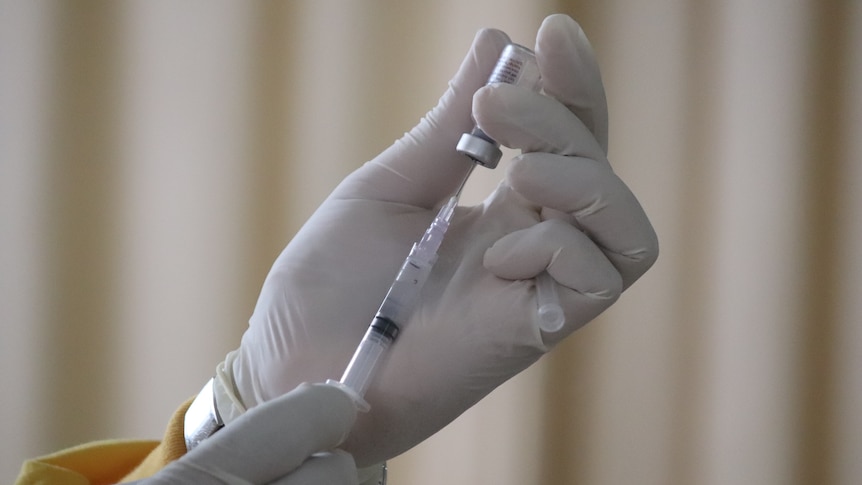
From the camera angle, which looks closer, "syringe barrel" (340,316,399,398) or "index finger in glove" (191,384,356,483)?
"index finger in glove" (191,384,356,483)

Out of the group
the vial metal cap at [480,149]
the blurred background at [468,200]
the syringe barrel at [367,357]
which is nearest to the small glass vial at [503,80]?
the vial metal cap at [480,149]

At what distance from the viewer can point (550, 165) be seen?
0.78 meters

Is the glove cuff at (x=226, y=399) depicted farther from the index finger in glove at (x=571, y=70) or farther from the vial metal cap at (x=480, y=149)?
the index finger in glove at (x=571, y=70)

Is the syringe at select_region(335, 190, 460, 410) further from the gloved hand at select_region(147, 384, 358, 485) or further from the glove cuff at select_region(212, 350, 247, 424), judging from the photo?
the glove cuff at select_region(212, 350, 247, 424)

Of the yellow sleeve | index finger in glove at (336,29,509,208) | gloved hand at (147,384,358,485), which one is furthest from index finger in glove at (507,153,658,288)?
the yellow sleeve

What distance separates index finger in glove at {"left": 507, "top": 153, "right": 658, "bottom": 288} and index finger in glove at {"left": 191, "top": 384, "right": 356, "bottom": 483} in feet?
1.02

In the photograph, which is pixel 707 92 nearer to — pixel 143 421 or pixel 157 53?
pixel 157 53

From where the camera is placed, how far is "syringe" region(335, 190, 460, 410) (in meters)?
0.78

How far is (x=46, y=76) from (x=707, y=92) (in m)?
1.32

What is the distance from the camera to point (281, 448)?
2.07ft

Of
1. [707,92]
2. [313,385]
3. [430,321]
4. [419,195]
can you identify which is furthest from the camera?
[707,92]

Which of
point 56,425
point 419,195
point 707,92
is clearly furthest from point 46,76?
point 707,92

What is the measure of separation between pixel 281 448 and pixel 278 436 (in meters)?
0.01

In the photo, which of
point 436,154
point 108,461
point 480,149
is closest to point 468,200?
point 436,154
